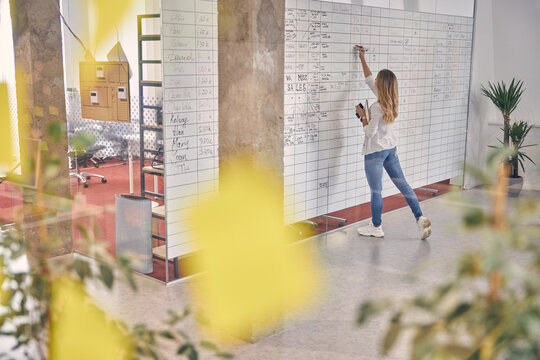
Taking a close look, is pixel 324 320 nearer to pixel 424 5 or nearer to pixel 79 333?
pixel 79 333

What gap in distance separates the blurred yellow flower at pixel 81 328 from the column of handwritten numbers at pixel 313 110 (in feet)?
10.6

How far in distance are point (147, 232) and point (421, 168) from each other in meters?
3.14

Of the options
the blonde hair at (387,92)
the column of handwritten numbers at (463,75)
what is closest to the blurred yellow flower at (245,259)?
the blonde hair at (387,92)

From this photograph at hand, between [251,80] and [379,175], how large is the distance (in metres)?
2.48

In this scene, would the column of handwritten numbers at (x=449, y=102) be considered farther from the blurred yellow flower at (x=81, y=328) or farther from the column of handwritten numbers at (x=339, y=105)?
the blurred yellow flower at (x=81, y=328)

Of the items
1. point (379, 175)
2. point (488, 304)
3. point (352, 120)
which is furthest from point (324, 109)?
point (488, 304)

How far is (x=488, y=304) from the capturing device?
2.90ft

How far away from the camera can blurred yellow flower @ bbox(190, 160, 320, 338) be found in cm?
312

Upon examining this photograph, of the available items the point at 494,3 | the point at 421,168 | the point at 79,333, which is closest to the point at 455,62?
the point at 494,3

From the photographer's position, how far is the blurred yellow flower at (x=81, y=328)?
1241 mm

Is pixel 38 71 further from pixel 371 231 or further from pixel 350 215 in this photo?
pixel 371 231

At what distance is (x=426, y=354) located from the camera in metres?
0.83

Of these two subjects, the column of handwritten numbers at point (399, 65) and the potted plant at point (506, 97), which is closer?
the column of handwritten numbers at point (399, 65)

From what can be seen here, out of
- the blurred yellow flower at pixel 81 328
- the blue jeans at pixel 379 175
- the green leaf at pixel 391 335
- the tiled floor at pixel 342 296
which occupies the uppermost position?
the green leaf at pixel 391 335
